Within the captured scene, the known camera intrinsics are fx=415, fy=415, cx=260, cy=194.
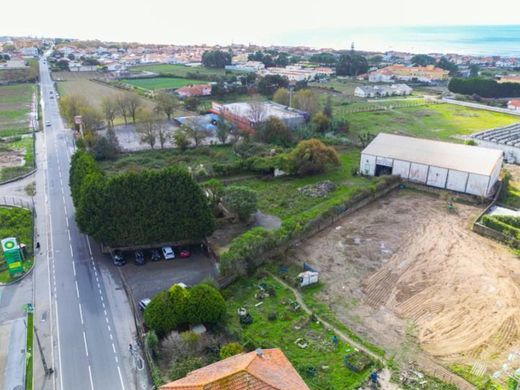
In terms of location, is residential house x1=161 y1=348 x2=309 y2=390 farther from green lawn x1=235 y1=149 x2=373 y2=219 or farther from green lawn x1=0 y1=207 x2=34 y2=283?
green lawn x1=235 y1=149 x2=373 y2=219

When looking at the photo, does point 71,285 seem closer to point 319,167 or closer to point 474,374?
point 474,374

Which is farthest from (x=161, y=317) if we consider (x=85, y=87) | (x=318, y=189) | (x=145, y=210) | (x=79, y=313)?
(x=85, y=87)

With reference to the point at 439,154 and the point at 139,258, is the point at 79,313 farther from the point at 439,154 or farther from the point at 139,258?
the point at 439,154

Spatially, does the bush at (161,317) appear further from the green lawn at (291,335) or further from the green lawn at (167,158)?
the green lawn at (167,158)

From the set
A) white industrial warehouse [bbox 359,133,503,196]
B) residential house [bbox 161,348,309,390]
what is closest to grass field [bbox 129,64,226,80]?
white industrial warehouse [bbox 359,133,503,196]

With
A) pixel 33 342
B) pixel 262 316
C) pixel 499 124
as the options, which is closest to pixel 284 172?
pixel 262 316
